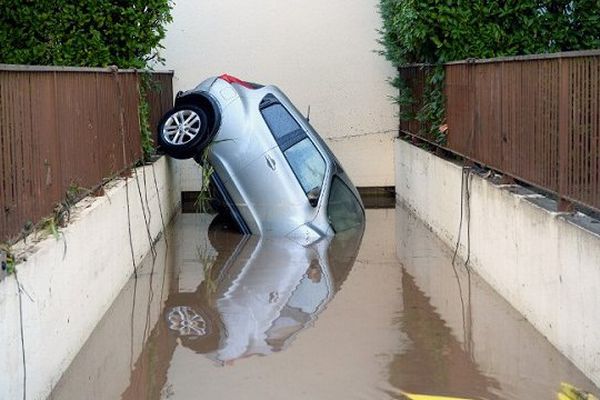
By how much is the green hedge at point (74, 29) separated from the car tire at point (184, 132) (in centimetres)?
97

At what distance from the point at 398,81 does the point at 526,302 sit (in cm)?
979

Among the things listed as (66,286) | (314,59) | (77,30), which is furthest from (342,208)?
(66,286)

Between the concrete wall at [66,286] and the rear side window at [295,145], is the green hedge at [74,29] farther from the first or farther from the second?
the concrete wall at [66,286]

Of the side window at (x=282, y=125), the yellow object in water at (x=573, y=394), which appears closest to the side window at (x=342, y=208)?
the side window at (x=282, y=125)

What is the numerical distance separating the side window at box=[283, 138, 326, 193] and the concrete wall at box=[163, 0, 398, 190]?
13.6 ft

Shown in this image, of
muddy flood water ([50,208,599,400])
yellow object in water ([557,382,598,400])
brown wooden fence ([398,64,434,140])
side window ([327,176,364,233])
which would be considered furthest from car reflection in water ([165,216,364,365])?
yellow object in water ([557,382,598,400])

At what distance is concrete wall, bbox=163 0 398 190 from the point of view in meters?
18.9

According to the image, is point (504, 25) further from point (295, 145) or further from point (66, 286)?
point (66, 286)

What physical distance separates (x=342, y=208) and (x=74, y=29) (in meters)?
4.04

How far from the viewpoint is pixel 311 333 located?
31.0 ft

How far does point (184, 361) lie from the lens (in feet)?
28.1

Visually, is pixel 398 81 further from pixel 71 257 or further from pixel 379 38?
pixel 71 257

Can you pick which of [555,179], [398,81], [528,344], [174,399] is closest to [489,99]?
[555,179]

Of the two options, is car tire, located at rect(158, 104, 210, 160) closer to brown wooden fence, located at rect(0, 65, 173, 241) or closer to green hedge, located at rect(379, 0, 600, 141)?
brown wooden fence, located at rect(0, 65, 173, 241)
